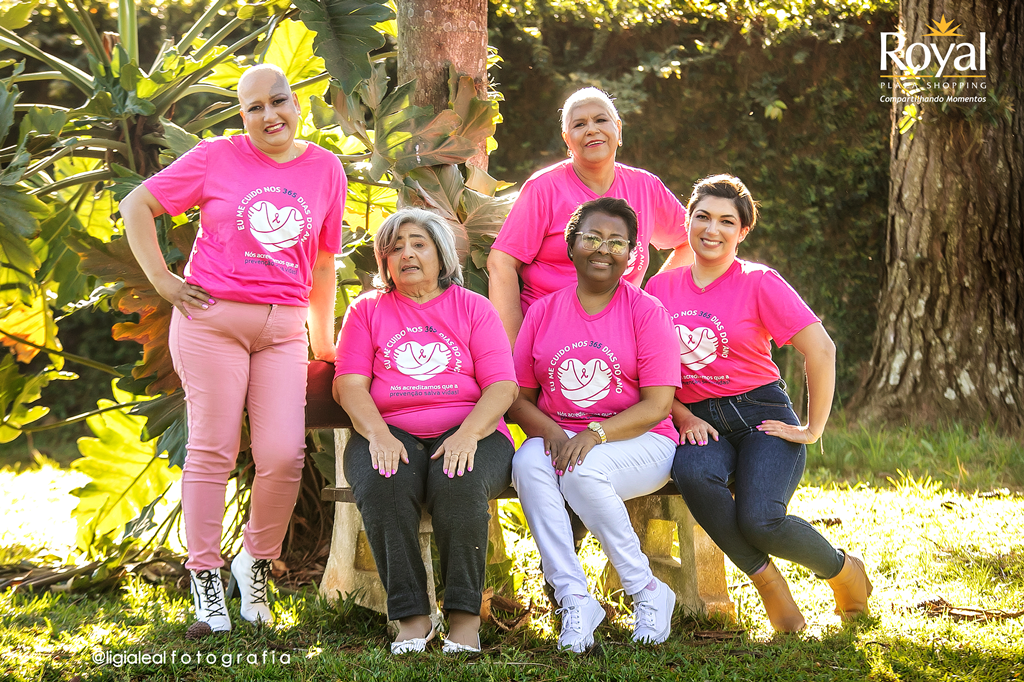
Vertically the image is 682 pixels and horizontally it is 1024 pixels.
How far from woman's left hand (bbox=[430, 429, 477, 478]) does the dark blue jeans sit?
57 centimetres

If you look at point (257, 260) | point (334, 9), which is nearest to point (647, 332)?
point (257, 260)

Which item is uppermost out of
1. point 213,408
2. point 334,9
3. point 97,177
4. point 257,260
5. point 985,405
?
point 334,9

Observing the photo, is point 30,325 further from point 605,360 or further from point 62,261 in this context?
point 605,360

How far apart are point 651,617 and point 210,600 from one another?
1161mm

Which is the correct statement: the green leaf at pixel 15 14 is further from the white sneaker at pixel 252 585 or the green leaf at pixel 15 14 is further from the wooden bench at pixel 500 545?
the white sneaker at pixel 252 585

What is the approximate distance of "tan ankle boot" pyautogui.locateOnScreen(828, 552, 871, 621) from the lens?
2.52m

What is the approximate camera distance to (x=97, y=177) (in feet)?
10.4

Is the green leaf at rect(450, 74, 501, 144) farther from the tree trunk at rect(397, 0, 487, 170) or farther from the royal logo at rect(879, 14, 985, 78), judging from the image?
the royal logo at rect(879, 14, 985, 78)

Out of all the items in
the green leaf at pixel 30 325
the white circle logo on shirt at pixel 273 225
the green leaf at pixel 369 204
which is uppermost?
the green leaf at pixel 369 204

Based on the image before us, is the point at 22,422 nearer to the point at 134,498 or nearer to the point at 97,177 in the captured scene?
the point at 134,498

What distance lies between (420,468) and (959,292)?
Result: 3.70 meters

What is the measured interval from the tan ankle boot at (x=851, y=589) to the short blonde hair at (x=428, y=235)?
1.37 meters

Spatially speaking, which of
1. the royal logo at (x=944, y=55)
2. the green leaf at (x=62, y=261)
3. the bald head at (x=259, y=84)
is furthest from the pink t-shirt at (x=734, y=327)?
the royal logo at (x=944, y=55)

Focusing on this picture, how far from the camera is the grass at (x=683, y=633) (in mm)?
2146
